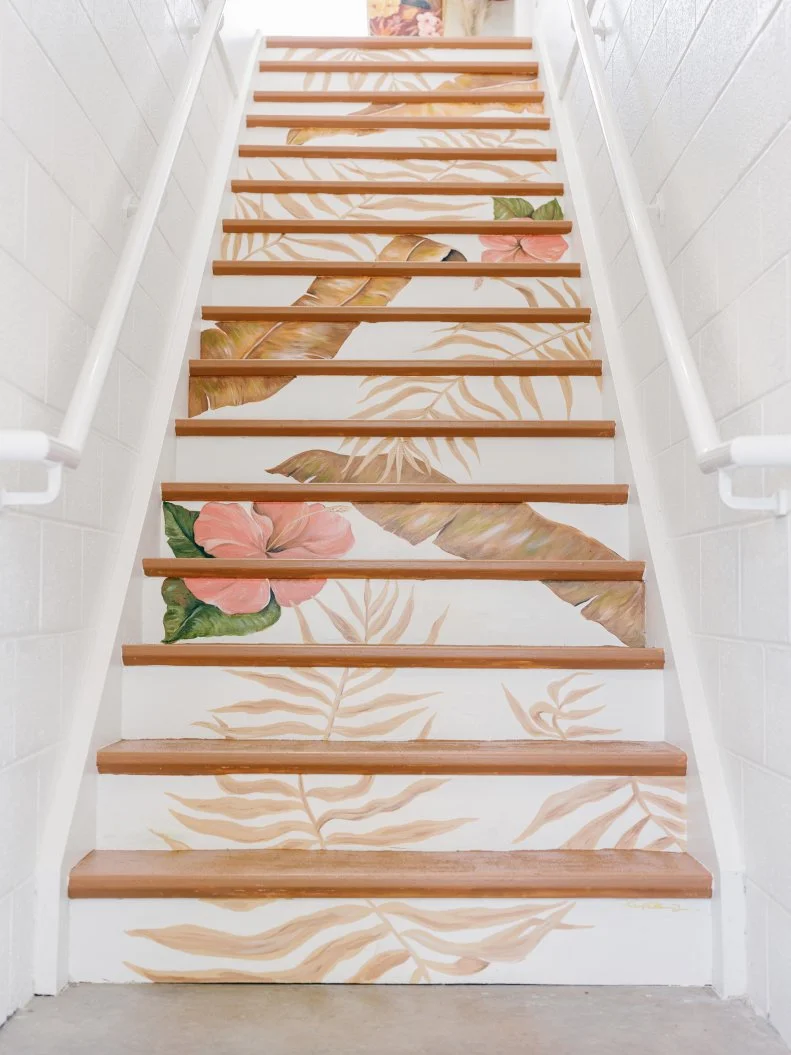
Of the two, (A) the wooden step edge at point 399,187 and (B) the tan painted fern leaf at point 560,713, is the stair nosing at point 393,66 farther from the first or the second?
(B) the tan painted fern leaf at point 560,713

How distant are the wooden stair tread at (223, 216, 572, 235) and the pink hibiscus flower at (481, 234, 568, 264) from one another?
0.02 meters

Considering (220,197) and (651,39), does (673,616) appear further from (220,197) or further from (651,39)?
(220,197)

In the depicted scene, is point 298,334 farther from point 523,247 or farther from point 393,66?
point 393,66

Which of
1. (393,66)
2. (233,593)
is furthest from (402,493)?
(393,66)

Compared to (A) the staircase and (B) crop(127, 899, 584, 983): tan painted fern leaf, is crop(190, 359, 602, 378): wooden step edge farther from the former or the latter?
(B) crop(127, 899, 584, 983): tan painted fern leaf

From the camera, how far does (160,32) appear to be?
223 cm

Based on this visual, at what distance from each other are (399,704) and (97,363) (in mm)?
801

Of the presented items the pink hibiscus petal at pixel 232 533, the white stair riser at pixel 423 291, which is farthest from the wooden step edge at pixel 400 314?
the pink hibiscus petal at pixel 232 533

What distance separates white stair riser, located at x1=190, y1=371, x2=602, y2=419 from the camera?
2361 mm

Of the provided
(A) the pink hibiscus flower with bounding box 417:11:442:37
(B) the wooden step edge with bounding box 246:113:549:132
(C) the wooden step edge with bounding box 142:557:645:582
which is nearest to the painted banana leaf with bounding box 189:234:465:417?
(C) the wooden step edge with bounding box 142:557:645:582

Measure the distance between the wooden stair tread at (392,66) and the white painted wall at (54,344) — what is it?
156cm

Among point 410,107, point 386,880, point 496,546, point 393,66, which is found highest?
point 393,66

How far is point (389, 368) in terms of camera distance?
92.8 inches

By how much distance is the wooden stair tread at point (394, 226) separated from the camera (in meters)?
2.78
